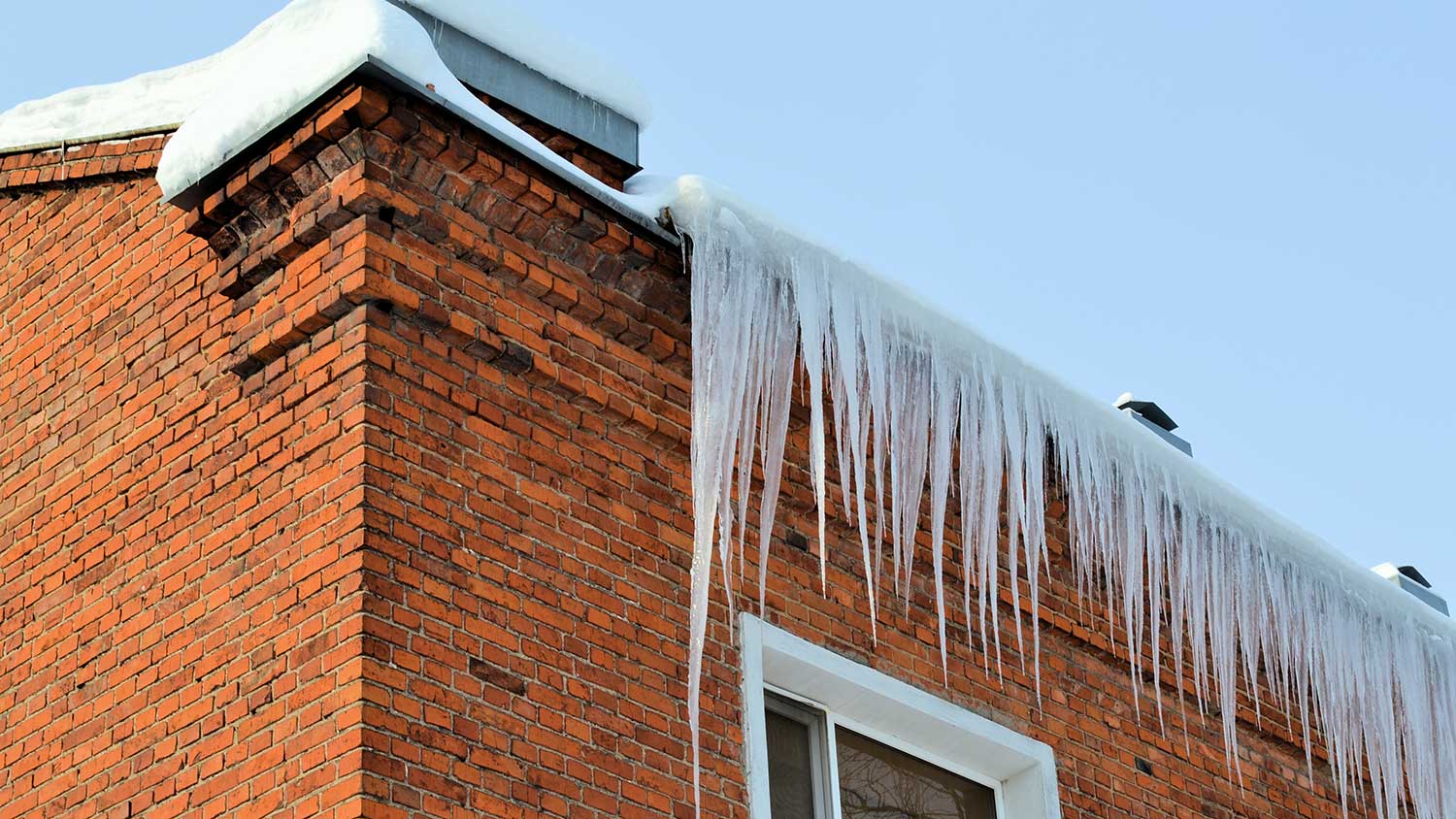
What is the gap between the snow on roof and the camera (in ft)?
18.0

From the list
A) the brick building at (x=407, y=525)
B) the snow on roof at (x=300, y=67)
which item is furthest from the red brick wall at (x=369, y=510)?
the snow on roof at (x=300, y=67)

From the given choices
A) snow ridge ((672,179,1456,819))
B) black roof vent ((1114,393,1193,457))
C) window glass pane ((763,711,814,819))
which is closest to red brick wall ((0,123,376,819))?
snow ridge ((672,179,1456,819))

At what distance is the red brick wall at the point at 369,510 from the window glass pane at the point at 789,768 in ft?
1.00

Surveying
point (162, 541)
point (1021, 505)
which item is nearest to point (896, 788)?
point (1021, 505)

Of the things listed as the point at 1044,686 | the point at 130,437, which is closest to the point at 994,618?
the point at 1044,686

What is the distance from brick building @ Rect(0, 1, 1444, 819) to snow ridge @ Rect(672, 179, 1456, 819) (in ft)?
0.59

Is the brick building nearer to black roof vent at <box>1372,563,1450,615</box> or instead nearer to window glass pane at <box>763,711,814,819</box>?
window glass pane at <box>763,711,814,819</box>

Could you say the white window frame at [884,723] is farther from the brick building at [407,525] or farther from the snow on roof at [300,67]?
the snow on roof at [300,67]

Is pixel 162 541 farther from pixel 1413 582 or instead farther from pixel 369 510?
pixel 1413 582

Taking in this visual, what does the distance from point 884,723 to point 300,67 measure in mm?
2774

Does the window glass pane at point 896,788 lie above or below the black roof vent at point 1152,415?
below

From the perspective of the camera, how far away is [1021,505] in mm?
7172

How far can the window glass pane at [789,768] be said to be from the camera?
19.7 ft

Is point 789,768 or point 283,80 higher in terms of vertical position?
point 283,80
